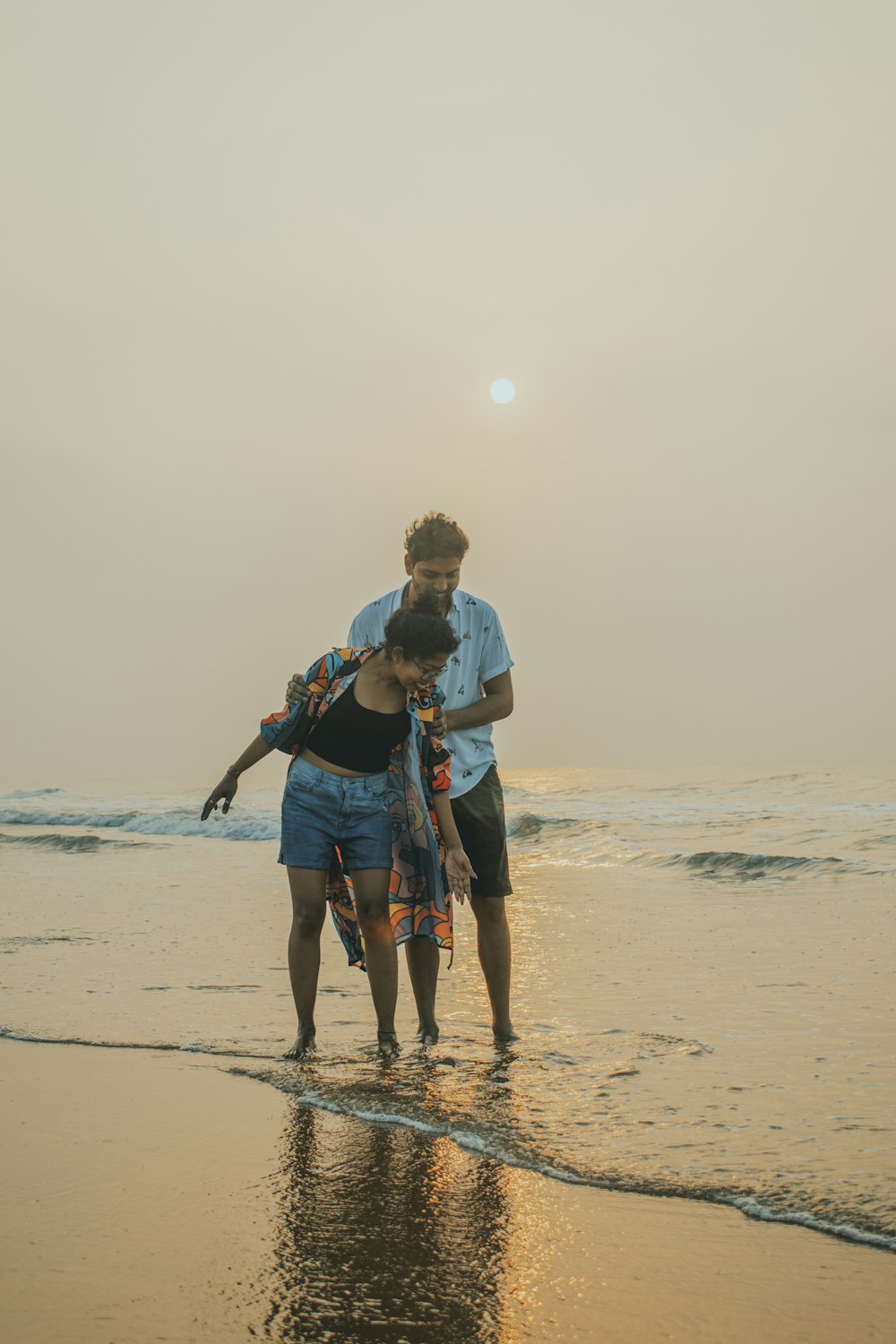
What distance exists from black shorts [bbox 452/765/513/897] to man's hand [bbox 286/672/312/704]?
70cm

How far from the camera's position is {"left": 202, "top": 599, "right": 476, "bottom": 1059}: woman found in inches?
164

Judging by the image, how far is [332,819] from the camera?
13.7 ft

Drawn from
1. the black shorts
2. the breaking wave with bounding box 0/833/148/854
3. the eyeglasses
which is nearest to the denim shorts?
the black shorts

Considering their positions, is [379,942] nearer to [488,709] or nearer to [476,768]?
[476,768]

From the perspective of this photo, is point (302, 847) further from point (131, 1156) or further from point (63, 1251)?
point (63, 1251)

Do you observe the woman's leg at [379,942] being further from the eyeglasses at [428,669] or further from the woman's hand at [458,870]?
the eyeglasses at [428,669]

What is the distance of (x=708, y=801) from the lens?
79.8 feet

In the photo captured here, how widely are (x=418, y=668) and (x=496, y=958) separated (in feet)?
3.95

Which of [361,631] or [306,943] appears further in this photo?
[361,631]

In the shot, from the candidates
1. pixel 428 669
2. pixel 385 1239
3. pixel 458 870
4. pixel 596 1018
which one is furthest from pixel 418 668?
pixel 385 1239

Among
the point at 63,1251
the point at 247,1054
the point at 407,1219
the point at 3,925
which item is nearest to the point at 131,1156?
the point at 63,1251

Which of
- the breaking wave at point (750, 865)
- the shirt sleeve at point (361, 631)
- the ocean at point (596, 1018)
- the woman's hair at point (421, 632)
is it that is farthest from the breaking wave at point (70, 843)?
the woman's hair at point (421, 632)

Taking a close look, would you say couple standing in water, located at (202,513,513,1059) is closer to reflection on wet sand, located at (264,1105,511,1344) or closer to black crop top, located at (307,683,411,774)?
black crop top, located at (307,683,411,774)

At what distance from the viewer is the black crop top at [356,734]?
13.6ft
